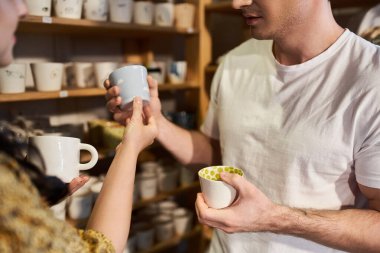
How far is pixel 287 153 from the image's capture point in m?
0.98

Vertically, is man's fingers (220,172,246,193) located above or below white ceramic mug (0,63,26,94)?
below

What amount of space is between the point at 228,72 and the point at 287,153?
36 cm

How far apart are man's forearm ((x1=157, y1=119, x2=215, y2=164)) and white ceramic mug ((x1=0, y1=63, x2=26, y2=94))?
547mm

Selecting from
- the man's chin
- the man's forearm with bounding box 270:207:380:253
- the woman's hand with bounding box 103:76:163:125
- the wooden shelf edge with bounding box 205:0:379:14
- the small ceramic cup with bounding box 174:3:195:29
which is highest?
the wooden shelf edge with bounding box 205:0:379:14

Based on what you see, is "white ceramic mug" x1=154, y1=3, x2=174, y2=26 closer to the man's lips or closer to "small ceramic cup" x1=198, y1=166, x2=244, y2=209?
the man's lips

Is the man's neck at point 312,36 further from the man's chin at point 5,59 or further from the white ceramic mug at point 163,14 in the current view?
the white ceramic mug at point 163,14

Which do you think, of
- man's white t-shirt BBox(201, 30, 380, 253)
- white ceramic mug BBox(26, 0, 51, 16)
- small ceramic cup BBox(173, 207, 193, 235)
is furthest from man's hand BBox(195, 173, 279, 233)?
small ceramic cup BBox(173, 207, 193, 235)

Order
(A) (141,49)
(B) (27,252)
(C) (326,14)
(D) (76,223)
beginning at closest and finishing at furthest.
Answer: (B) (27,252)
(C) (326,14)
(D) (76,223)
(A) (141,49)

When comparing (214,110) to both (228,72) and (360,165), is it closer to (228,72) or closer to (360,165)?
(228,72)

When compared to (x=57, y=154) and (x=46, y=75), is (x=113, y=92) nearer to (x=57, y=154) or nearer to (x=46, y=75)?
(x=57, y=154)

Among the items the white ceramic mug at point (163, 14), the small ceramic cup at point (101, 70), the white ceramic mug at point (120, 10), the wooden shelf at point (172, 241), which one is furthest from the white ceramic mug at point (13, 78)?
the wooden shelf at point (172, 241)

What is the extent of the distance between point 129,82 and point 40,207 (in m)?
0.52

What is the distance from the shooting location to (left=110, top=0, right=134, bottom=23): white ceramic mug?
1.56 metres

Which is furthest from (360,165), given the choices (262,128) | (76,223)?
(76,223)
